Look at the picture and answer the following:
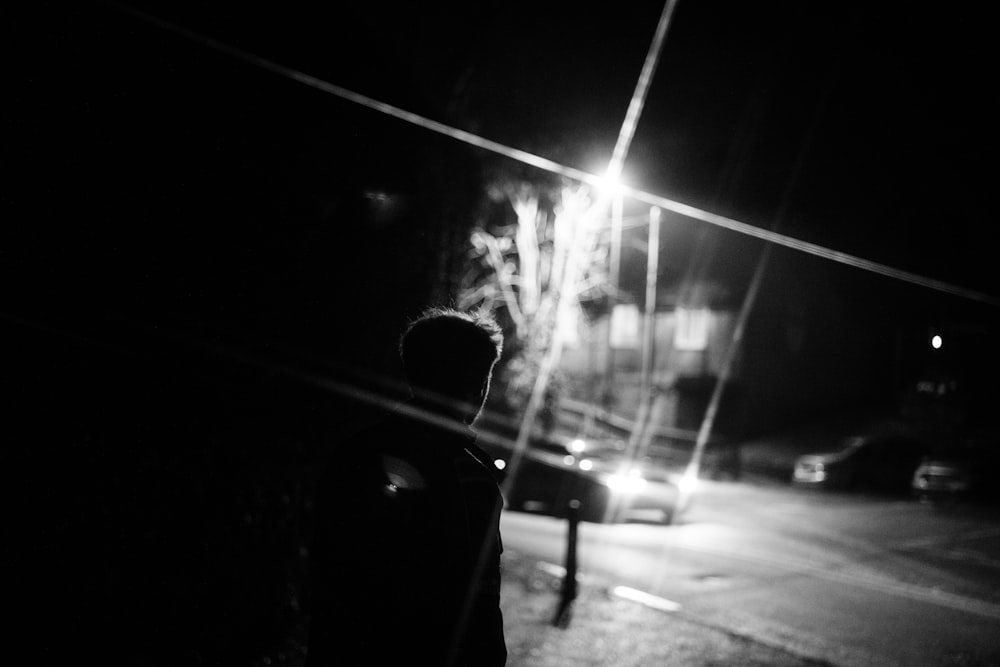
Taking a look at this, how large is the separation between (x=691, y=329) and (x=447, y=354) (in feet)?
95.4

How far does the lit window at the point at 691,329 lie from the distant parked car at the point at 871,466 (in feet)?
39.2

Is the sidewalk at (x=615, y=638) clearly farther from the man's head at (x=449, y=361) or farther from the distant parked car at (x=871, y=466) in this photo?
the distant parked car at (x=871, y=466)

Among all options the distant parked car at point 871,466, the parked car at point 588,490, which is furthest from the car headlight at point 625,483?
the distant parked car at point 871,466

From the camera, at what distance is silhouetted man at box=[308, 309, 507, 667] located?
171 centimetres

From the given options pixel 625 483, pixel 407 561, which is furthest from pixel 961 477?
pixel 407 561

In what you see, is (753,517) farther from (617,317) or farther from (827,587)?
(617,317)

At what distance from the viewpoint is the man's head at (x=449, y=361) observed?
1967mm

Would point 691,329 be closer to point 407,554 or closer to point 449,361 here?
point 449,361

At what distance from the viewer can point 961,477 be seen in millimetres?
13969

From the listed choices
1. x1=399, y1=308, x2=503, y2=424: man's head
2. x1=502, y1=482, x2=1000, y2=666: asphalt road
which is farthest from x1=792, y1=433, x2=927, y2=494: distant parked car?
x1=399, y1=308, x2=503, y2=424: man's head

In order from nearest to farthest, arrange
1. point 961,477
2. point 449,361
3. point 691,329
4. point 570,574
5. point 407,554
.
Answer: point 407,554 < point 449,361 < point 570,574 < point 961,477 < point 691,329

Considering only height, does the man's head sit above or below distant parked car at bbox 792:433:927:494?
above

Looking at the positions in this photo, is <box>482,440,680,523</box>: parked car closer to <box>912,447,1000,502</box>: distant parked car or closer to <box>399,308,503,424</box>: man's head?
<box>912,447,1000,502</box>: distant parked car

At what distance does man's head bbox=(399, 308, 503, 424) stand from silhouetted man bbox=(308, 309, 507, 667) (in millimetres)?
135
